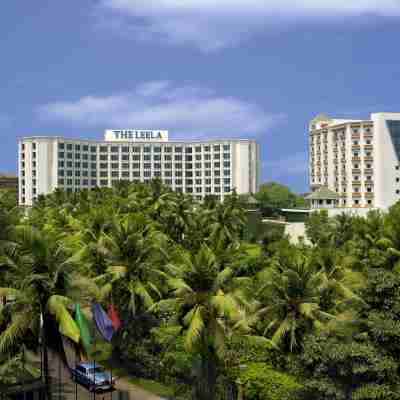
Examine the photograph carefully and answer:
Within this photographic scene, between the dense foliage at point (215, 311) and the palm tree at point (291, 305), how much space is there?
0.26 feet

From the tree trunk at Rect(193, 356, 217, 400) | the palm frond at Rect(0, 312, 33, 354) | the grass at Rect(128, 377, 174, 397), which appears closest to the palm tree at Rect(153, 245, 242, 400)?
the tree trunk at Rect(193, 356, 217, 400)

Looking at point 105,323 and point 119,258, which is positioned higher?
point 119,258

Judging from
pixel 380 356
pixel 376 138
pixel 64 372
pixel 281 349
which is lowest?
pixel 64 372

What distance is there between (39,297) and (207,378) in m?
11.2

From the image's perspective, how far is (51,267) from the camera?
27.0 metres

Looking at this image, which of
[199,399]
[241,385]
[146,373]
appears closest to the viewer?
[199,399]

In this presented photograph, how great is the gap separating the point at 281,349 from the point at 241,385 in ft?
14.3

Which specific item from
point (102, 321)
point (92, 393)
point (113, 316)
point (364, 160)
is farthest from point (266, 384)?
point (364, 160)

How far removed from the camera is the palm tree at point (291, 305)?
3729cm

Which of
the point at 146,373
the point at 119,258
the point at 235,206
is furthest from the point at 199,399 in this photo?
the point at 235,206

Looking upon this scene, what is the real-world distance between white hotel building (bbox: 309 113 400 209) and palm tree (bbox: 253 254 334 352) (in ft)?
405

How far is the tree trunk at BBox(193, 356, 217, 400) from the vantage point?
105 feet

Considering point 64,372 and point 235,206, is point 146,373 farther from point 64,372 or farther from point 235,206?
point 235,206

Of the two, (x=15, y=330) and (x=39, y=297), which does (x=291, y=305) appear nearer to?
(x=39, y=297)
